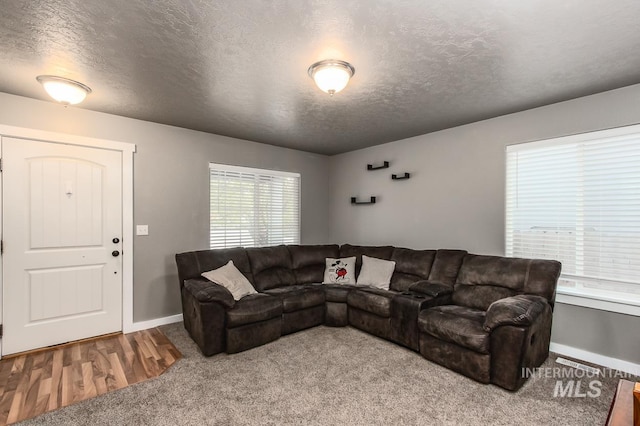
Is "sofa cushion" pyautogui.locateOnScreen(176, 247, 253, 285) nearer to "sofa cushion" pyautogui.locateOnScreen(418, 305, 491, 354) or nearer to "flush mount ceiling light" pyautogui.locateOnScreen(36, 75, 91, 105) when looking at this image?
"flush mount ceiling light" pyautogui.locateOnScreen(36, 75, 91, 105)

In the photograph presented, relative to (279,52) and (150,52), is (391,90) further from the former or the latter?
(150,52)

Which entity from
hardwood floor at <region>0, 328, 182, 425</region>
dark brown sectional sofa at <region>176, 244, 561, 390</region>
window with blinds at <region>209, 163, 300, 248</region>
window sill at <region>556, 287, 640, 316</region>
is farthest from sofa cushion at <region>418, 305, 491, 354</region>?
window with blinds at <region>209, 163, 300, 248</region>

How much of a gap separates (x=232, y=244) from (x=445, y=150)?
328 centimetres

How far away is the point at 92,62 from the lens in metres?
2.27

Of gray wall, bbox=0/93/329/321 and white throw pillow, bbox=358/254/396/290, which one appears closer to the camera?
gray wall, bbox=0/93/329/321

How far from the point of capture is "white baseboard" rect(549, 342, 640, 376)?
2646 millimetres

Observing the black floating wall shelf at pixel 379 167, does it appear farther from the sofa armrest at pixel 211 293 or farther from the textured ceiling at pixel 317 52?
the sofa armrest at pixel 211 293

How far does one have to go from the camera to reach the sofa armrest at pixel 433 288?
3.17 metres

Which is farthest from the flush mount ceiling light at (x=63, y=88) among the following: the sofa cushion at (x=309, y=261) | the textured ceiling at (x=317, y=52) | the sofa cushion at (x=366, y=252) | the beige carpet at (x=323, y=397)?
the sofa cushion at (x=366, y=252)

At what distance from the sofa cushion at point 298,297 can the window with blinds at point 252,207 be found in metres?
1.14

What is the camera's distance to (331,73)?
88.3 inches

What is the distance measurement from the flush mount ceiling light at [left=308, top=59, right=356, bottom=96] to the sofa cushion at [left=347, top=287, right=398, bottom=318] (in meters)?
2.29

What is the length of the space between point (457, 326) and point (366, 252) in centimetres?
190

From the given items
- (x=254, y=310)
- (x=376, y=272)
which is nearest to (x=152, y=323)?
(x=254, y=310)
